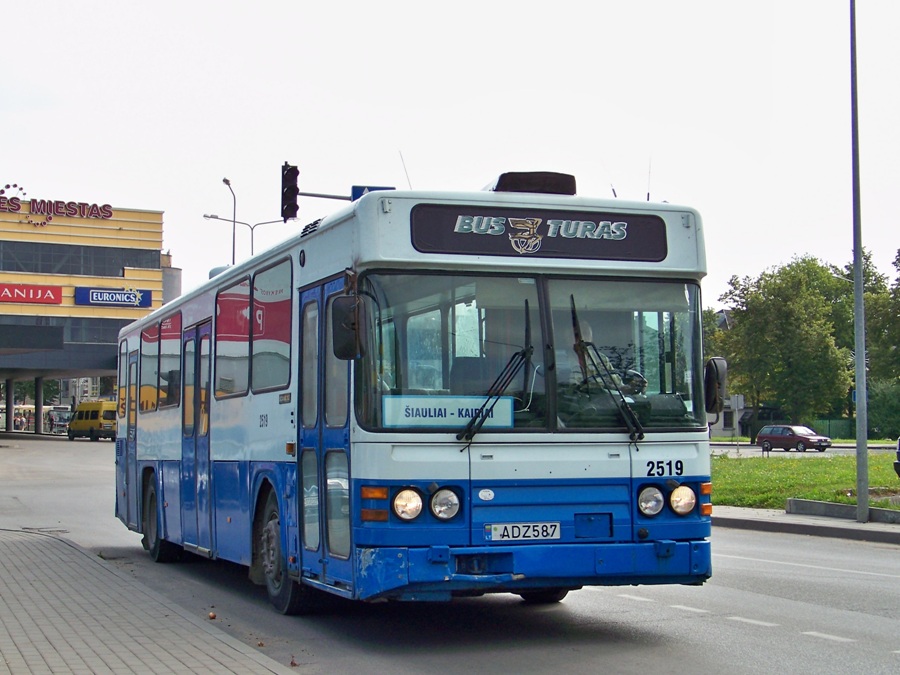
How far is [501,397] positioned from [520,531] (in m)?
0.92

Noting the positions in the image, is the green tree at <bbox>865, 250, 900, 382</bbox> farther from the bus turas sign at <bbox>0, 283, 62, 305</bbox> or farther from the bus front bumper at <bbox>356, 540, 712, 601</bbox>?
the bus front bumper at <bbox>356, 540, 712, 601</bbox>

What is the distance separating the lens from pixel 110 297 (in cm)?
8831

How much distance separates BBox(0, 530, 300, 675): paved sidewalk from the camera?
7.96m

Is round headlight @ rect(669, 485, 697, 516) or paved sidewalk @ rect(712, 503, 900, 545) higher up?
round headlight @ rect(669, 485, 697, 516)

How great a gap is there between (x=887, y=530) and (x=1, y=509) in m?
17.4

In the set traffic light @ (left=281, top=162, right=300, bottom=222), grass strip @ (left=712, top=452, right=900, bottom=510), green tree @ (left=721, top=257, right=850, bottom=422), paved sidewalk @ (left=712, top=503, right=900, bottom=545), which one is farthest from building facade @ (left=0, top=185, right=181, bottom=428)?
paved sidewalk @ (left=712, top=503, right=900, bottom=545)

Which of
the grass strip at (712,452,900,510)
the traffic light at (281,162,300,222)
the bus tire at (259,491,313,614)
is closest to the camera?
the bus tire at (259,491,313,614)

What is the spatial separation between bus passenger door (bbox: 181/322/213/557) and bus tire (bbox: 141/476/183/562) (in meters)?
1.57

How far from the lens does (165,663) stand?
8016 millimetres

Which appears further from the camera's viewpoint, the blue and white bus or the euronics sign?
the euronics sign

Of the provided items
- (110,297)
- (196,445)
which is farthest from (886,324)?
(196,445)

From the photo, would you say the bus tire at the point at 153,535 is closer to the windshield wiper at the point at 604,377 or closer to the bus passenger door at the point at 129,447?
the bus passenger door at the point at 129,447

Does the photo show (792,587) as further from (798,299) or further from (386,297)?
(798,299)

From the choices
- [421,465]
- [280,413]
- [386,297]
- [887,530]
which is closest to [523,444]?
[421,465]
